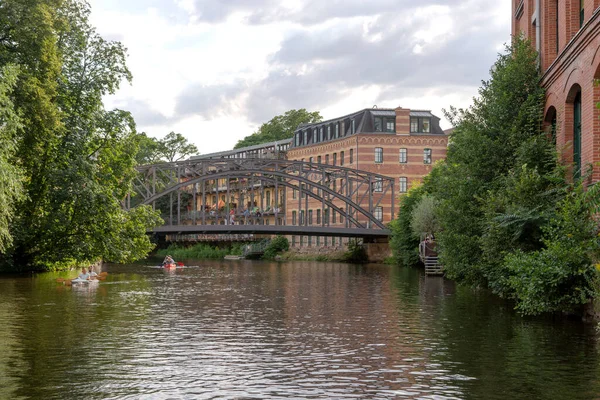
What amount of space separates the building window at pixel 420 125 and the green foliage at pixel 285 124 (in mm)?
26842

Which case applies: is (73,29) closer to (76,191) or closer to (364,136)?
(76,191)

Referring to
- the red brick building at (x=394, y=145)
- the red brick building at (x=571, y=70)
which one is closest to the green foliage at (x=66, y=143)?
the red brick building at (x=571, y=70)

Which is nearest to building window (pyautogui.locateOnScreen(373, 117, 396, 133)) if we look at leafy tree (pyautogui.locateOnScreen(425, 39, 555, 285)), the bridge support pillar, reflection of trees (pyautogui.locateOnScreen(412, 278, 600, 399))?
the bridge support pillar

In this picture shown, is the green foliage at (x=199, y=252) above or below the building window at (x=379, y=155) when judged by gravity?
below

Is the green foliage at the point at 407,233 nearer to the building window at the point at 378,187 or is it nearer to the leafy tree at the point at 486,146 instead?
the building window at the point at 378,187

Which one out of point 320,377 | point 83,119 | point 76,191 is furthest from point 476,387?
point 83,119

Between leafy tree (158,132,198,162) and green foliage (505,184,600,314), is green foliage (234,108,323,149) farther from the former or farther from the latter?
green foliage (505,184,600,314)

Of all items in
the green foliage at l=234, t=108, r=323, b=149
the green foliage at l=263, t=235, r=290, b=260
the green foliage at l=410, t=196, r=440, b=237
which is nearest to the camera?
the green foliage at l=410, t=196, r=440, b=237

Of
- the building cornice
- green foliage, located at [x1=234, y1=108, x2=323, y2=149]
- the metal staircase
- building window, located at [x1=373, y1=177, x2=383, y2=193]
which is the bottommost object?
the metal staircase

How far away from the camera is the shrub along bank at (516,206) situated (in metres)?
17.4

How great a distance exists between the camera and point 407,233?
181ft

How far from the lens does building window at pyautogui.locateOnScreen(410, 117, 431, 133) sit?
74.8m

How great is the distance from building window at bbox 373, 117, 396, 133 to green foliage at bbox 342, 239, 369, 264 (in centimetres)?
1087

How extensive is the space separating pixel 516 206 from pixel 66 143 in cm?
2061
